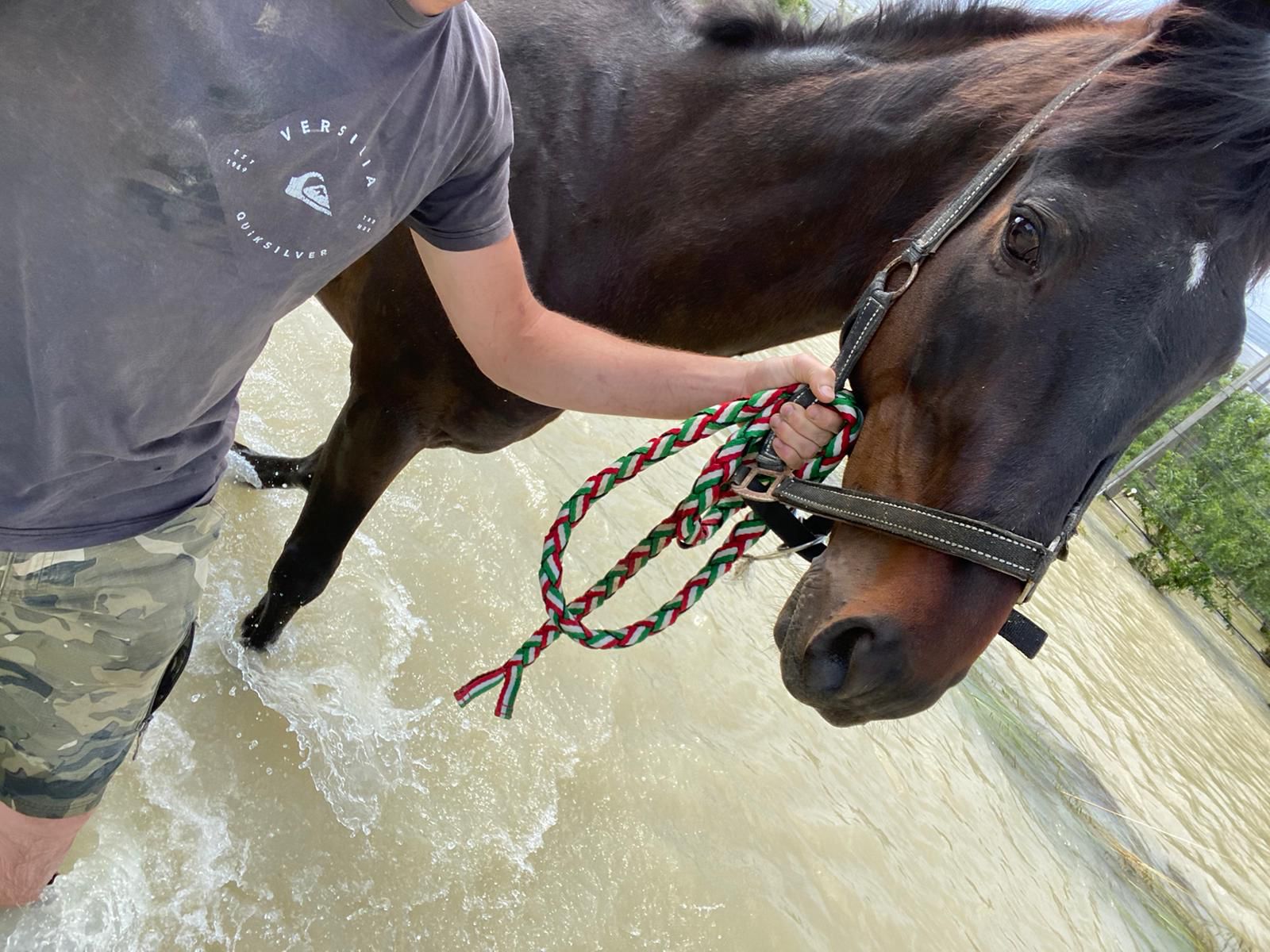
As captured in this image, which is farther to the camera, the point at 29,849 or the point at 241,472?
the point at 241,472

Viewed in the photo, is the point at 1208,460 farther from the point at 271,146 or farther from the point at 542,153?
the point at 271,146

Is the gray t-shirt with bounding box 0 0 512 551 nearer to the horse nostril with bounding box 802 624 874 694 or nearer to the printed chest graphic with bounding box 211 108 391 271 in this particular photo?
the printed chest graphic with bounding box 211 108 391 271

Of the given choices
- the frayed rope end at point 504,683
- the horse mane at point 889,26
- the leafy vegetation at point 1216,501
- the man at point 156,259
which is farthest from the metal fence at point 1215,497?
the man at point 156,259

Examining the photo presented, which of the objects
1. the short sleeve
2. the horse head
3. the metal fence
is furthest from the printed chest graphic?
the metal fence

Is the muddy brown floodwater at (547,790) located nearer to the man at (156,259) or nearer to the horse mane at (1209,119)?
the man at (156,259)

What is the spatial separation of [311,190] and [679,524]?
864mm

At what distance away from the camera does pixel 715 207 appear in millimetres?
1831

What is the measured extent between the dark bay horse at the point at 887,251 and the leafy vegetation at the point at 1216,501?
1202 cm

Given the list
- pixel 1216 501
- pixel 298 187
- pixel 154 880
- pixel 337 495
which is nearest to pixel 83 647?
pixel 298 187

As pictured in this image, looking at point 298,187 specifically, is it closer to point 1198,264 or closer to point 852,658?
point 852,658

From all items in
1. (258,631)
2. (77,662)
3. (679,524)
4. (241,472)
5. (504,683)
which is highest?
(679,524)

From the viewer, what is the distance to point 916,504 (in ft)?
4.29

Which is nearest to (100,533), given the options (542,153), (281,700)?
(542,153)

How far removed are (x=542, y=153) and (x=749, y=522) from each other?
3.22 feet
